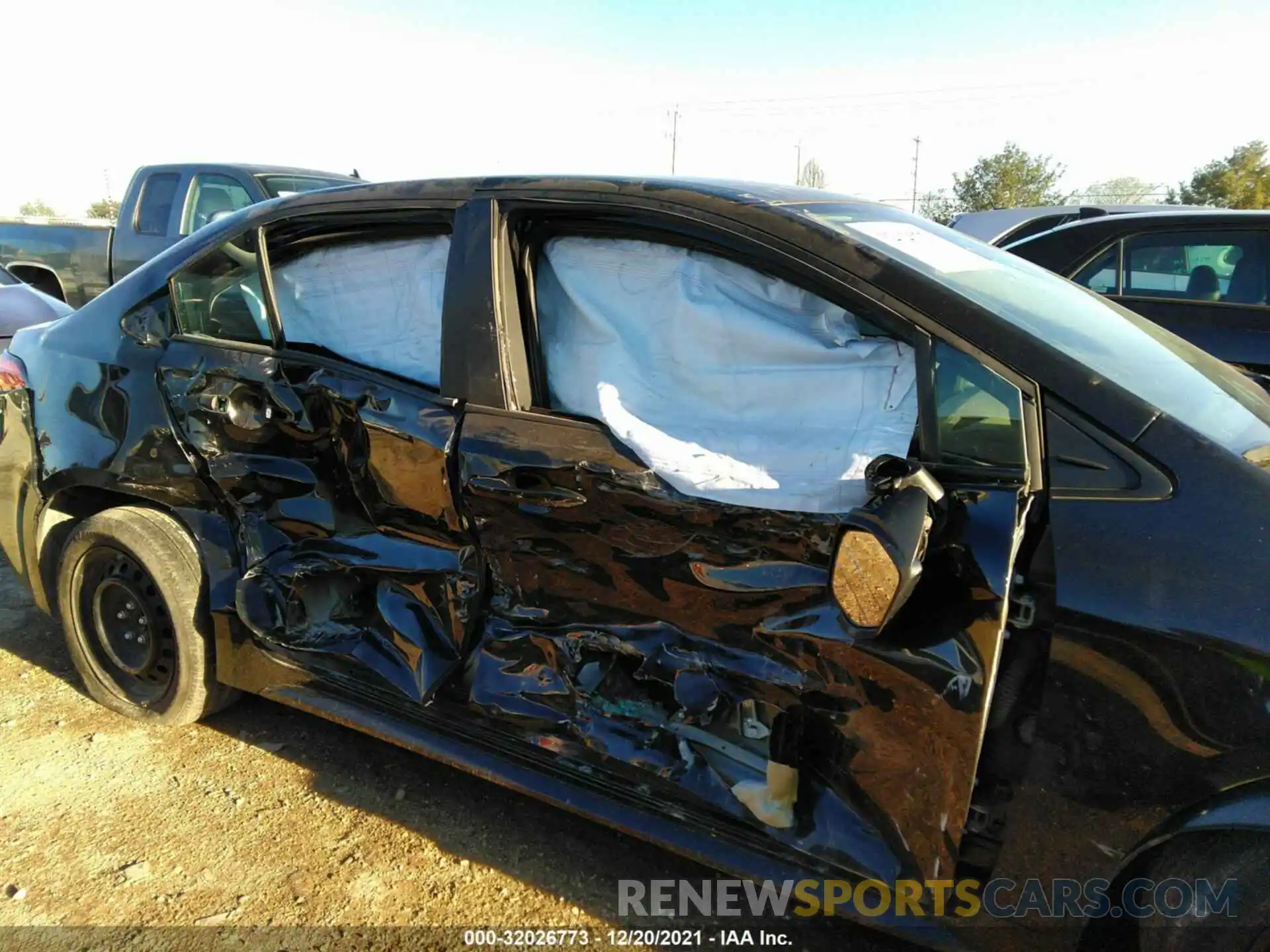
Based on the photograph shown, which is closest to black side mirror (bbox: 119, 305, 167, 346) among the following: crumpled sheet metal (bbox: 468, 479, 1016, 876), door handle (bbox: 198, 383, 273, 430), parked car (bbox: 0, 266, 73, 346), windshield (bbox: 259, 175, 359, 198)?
door handle (bbox: 198, 383, 273, 430)

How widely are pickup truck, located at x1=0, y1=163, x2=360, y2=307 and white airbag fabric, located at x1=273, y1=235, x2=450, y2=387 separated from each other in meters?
4.68

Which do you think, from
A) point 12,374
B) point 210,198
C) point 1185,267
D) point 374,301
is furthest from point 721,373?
point 210,198

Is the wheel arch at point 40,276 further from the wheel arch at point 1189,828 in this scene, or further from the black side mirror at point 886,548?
the wheel arch at point 1189,828

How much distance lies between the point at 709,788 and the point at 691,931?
0.46 metres

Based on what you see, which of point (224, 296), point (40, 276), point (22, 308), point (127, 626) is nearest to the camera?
point (224, 296)

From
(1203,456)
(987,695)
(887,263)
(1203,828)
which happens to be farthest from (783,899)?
(887,263)

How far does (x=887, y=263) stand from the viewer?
192cm

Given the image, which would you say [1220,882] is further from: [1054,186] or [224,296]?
[1054,186]

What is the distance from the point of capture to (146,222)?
7770 millimetres

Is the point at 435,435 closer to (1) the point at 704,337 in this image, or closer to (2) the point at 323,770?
(1) the point at 704,337

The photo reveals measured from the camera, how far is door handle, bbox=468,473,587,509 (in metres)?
2.21

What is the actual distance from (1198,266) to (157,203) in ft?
25.7

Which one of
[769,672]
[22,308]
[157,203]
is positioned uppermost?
[157,203]

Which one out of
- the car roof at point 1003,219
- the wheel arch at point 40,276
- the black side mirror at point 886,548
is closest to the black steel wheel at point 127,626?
the black side mirror at point 886,548
